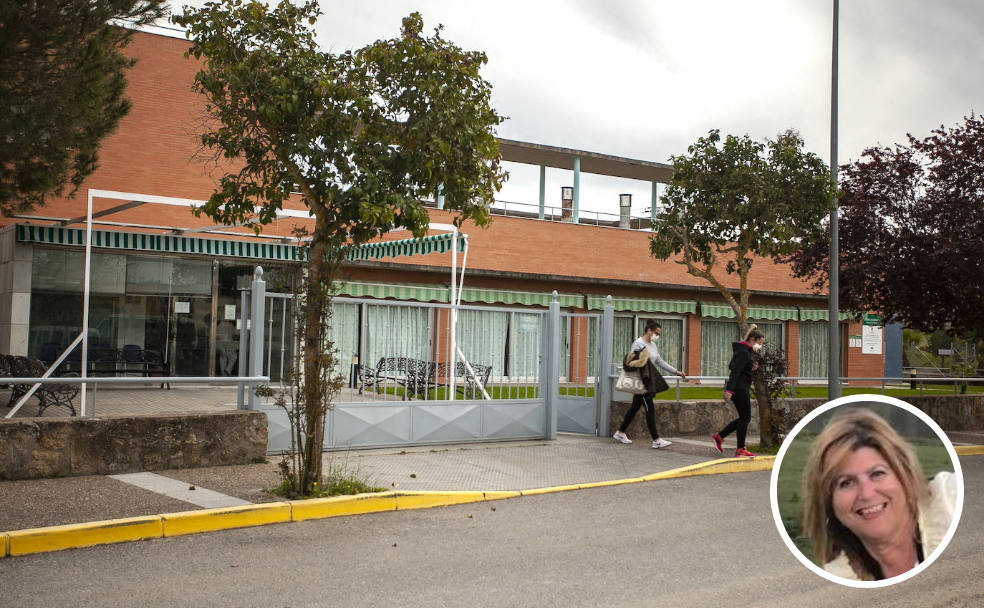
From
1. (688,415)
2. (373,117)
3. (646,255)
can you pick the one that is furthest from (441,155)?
(646,255)

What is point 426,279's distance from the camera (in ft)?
81.4

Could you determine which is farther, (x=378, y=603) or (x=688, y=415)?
(x=688, y=415)

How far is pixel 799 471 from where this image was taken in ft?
4.57

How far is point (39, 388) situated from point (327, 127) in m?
5.14

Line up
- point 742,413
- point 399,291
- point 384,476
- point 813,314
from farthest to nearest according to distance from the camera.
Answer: point 813,314 < point 399,291 < point 742,413 < point 384,476

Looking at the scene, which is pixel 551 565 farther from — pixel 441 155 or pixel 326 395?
pixel 441 155

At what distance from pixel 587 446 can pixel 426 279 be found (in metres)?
12.0

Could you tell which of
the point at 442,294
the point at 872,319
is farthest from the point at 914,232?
the point at 442,294

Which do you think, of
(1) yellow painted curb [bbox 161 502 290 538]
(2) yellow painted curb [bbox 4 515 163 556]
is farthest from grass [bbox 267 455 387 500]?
(2) yellow painted curb [bbox 4 515 163 556]

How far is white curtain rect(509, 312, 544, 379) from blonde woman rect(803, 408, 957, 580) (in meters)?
→ 12.5

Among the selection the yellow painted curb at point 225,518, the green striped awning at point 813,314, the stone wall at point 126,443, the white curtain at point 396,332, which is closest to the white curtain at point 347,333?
the white curtain at point 396,332

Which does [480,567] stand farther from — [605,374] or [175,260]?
[175,260]

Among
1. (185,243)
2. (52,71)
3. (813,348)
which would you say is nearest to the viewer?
(52,71)

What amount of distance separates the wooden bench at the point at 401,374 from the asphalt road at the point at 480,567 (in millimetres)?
3533
